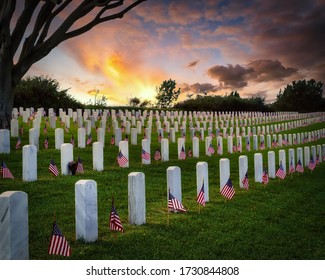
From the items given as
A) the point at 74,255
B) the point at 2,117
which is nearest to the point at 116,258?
the point at 74,255

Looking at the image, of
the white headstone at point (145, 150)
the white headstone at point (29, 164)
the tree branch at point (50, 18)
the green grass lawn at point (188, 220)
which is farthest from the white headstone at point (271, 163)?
the tree branch at point (50, 18)

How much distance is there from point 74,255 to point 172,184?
2.51m

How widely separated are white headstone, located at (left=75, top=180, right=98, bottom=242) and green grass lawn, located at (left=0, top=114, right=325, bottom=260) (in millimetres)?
113

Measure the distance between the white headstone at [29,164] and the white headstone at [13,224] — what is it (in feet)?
16.5

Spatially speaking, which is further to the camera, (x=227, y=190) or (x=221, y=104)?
(x=221, y=104)

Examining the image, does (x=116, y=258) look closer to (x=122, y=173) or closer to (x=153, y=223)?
(x=153, y=223)

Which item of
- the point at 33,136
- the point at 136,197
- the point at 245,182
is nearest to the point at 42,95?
the point at 33,136

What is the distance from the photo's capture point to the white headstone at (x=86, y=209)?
5203 mm

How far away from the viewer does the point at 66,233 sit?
5793mm

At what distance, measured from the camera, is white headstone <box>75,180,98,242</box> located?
520cm

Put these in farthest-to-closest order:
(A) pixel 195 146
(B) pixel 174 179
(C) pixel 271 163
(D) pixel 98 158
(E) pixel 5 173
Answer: (A) pixel 195 146 < (C) pixel 271 163 < (D) pixel 98 158 < (E) pixel 5 173 < (B) pixel 174 179

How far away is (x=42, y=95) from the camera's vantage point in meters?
31.2

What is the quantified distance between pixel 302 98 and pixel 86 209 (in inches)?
2300

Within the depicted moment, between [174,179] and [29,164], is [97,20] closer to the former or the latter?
[29,164]
